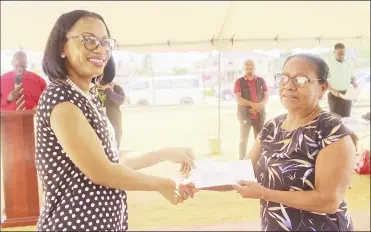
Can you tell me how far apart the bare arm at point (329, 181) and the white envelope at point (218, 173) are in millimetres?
91

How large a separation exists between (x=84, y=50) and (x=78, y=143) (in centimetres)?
→ 23

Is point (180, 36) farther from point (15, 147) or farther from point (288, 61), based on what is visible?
point (288, 61)

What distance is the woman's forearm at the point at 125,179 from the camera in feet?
3.02

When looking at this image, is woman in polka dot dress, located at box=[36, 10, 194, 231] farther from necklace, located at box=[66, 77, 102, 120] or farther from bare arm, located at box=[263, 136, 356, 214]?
bare arm, located at box=[263, 136, 356, 214]

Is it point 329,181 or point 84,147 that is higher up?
point 84,147

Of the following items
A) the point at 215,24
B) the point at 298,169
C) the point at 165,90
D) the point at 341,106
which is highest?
the point at 215,24

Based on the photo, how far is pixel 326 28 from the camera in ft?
14.8

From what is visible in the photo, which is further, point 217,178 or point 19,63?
point 19,63

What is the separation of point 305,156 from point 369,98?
5.66m

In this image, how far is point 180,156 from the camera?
1261mm

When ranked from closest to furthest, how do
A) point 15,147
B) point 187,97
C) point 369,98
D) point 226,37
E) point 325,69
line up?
point 325,69 < point 15,147 < point 187,97 < point 226,37 < point 369,98

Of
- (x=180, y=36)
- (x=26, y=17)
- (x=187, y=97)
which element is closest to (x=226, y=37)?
(x=180, y=36)

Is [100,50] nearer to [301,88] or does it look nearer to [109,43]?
[109,43]

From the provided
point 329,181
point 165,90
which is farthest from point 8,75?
point 329,181
